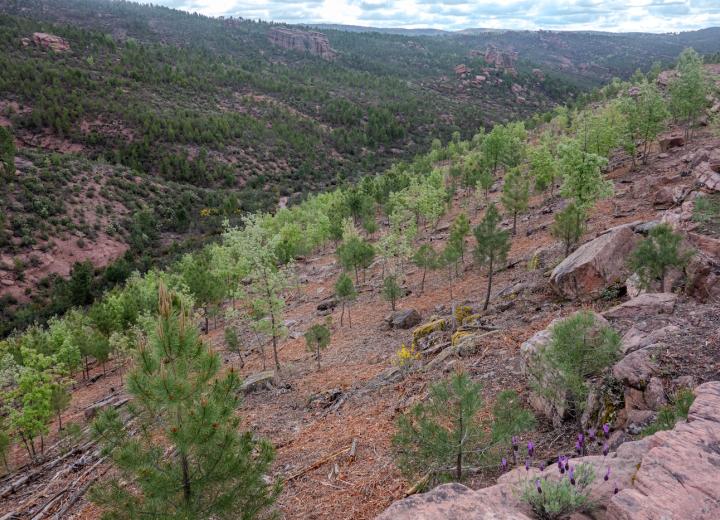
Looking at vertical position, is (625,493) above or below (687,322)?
above

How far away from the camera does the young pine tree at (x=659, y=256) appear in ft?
35.0

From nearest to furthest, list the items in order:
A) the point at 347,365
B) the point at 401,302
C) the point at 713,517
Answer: the point at 713,517 → the point at 347,365 → the point at 401,302

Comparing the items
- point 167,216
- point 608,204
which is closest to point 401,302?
point 608,204

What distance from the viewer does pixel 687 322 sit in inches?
320

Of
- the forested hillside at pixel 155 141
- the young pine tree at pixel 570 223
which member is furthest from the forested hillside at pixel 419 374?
the forested hillside at pixel 155 141

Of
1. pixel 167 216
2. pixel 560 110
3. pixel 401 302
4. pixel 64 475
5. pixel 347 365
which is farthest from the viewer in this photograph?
pixel 560 110

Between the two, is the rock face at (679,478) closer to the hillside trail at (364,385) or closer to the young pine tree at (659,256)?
the hillside trail at (364,385)

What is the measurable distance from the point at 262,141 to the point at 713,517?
9260 cm

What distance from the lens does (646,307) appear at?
381 inches

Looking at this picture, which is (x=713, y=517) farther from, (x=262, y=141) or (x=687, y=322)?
(x=262, y=141)

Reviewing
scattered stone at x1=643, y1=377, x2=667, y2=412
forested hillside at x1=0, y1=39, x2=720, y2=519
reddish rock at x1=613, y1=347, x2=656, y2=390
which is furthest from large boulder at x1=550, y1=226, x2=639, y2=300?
scattered stone at x1=643, y1=377, x2=667, y2=412

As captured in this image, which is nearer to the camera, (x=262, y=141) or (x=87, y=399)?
(x=87, y=399)

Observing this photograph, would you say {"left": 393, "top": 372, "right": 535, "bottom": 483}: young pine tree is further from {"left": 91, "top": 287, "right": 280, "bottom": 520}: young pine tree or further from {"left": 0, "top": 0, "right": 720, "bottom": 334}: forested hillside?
{"left": 0, "top": 0, "right": 720, "bottom": 334}: forested hillside

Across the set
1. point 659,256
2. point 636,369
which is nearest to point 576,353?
point 636,369
